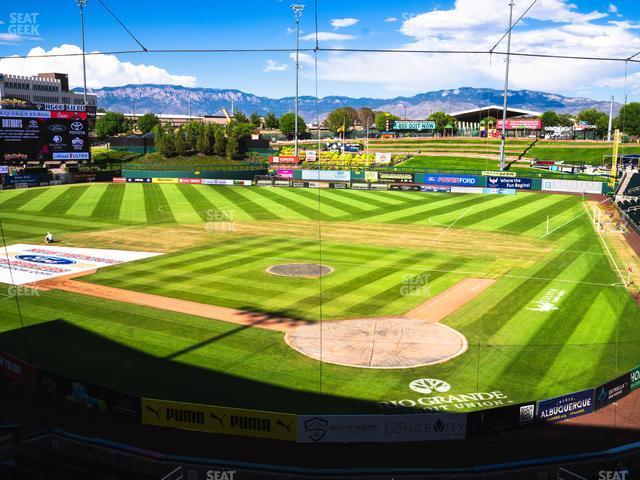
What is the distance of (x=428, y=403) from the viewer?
18.3m

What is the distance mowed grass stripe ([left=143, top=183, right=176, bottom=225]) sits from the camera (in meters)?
56.2

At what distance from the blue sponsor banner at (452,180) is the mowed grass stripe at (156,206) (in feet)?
124

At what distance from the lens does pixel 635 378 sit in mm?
19234

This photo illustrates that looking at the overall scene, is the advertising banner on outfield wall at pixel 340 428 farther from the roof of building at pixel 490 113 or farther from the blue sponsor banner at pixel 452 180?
the roof of building at pixel 490 113

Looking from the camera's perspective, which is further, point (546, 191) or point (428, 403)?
point (546, 191)

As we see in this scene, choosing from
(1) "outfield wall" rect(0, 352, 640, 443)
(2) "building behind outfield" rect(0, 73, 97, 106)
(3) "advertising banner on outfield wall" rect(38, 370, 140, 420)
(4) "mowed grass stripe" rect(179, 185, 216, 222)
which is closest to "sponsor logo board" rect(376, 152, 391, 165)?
(4) "mowed grass stripe" rect(179, 185, 216, 222)

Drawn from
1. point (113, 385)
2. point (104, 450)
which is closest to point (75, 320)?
point (113, 385)

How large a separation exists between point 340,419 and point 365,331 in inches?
368

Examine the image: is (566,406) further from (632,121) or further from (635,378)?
(632,121)

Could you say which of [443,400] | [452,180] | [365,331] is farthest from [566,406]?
[452,180]

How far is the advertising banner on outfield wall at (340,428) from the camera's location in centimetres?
1554

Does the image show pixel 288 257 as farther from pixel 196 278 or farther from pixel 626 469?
pixel 626 469

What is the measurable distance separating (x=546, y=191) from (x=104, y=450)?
75.1 metres

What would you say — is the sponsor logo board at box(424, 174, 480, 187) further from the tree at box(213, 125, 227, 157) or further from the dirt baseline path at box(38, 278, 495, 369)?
the dirt baseline path at box(38, 278, 495, 369)
